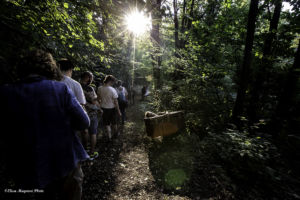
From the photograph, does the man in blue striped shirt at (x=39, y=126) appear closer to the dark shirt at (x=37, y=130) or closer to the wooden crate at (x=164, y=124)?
the dark shirt at (x=37, y=130)

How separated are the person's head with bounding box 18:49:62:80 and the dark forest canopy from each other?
0.10 metres

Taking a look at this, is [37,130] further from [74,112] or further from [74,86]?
[74,86]

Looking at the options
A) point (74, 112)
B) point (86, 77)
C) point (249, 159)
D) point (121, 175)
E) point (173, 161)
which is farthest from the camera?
point (173, 161)

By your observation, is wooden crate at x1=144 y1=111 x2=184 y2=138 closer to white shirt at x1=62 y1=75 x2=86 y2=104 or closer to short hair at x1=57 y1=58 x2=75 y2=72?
white shirt at x1=62 y1=75 x2=86 y2=104

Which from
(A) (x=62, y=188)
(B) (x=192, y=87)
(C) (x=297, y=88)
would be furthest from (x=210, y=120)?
(A) (x=62, y=188)

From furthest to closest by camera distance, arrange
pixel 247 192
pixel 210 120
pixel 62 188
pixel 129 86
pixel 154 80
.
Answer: pixel 129 86 < pixel 154 80 < pixel 210 120 < pixel 247 192 < pixel 62 188

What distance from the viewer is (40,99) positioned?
1.23m

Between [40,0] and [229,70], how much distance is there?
5639mm

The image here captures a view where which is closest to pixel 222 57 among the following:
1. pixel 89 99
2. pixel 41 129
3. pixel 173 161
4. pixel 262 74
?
pixel 262 74

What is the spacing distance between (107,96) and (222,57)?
4868 millimetres

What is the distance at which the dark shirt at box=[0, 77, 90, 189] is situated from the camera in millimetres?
1163

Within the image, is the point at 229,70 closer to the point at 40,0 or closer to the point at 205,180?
the point at 205,180

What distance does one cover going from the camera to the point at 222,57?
545 cm

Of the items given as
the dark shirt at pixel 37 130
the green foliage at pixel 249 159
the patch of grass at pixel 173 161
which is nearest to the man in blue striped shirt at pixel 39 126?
the dark shirt at pixel 37 130
